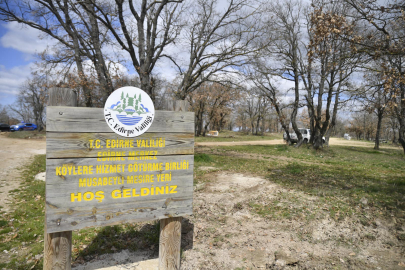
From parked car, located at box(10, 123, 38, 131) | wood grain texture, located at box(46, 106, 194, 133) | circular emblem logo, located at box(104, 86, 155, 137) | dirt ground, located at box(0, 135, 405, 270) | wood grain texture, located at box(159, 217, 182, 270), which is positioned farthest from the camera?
parked car, located at box(10, 123, 38, 131)

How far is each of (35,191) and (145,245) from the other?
4.49 meters

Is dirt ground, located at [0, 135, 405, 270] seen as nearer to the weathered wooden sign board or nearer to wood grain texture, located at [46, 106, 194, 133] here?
the weathered wooden sign board

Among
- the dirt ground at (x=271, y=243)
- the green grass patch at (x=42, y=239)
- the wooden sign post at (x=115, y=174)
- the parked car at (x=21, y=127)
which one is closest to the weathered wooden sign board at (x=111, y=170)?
the wooden sign post at (x=115, y=174)

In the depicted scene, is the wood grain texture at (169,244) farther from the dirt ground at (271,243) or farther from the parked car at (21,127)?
the parked car at (21,127)

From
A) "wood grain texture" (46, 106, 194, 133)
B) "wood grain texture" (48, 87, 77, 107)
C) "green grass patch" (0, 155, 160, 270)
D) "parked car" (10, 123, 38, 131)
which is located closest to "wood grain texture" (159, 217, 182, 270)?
"green grass patch" (0, 155, 160, 270)

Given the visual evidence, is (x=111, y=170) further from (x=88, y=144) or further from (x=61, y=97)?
(x=61, y=97)

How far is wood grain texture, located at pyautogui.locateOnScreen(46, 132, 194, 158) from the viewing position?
252 centimetres

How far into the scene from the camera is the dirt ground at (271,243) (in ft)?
11.1

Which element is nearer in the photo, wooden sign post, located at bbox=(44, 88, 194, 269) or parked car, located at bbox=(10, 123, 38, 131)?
wooden sign post, located at bbox=(44, 88, 194, 269)

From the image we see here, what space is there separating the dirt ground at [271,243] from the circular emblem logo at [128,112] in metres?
1.95

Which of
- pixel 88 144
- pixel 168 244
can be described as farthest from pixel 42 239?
pixel 88 144

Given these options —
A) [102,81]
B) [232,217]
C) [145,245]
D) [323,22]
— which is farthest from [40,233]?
[323,22]

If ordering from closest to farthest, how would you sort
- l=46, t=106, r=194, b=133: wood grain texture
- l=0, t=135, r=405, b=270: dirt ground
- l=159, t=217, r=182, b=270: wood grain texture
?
l=46, t=106, r=194, b=133: wood grain texture → l=159, t=217, r=182, b=270: wood grain texture → l=0, t=135, r=405, b=270: dirt ground

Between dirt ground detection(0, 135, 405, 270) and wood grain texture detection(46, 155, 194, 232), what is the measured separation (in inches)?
38.2
